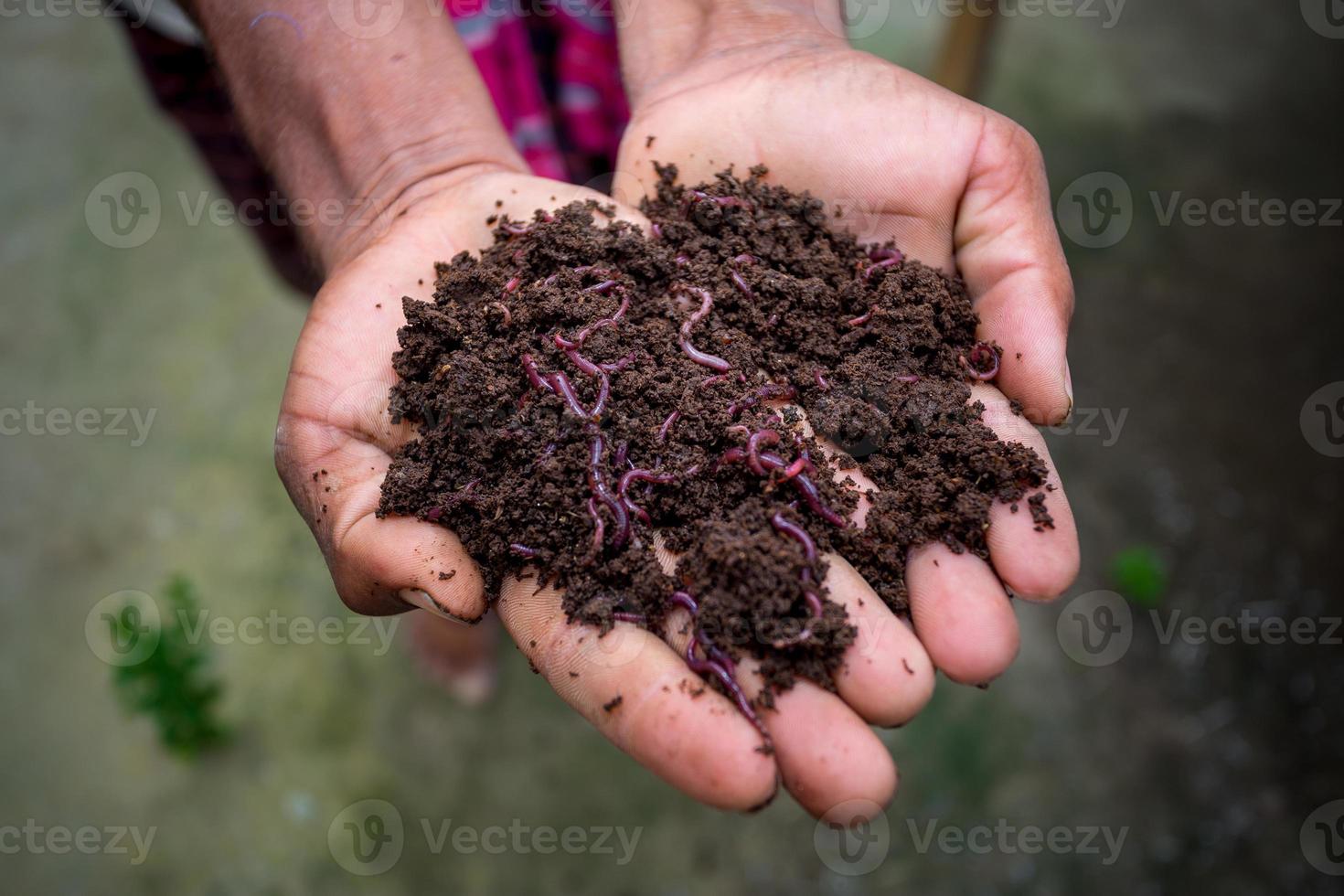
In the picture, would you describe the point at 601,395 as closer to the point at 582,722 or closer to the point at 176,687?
the point at 582,722

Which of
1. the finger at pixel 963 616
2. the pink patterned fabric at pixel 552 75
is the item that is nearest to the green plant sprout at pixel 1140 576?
the finger at pixel 963 616

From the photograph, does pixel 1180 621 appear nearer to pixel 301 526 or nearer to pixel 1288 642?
pixel 1288 642

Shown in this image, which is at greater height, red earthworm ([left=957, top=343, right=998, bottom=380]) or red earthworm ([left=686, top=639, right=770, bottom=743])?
red earthworm ([left=957, top=343, right=998, bottom=380])

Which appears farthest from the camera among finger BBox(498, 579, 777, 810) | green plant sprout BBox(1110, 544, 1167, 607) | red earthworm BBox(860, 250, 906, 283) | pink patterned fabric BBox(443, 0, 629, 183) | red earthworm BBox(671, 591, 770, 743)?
green plant sprout BBox(1110, 544, 1167, 607)

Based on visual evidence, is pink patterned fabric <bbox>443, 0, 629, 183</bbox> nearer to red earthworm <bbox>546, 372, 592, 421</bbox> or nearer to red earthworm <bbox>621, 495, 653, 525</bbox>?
red earthworm <bbox>546, 372, 592, 421</bbox>

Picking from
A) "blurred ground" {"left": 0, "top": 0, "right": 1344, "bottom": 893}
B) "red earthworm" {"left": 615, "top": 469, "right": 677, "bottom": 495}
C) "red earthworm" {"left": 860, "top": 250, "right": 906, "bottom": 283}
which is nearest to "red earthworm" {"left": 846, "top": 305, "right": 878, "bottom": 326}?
"red earthworm" {"left": 860, "top": 250, "right": 906, "bottom": 283}

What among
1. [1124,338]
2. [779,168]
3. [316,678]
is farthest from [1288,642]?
[316,678]

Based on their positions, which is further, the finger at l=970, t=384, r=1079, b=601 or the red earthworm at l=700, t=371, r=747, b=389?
the red earthworm at l=700, t=371, r=747, b=389
